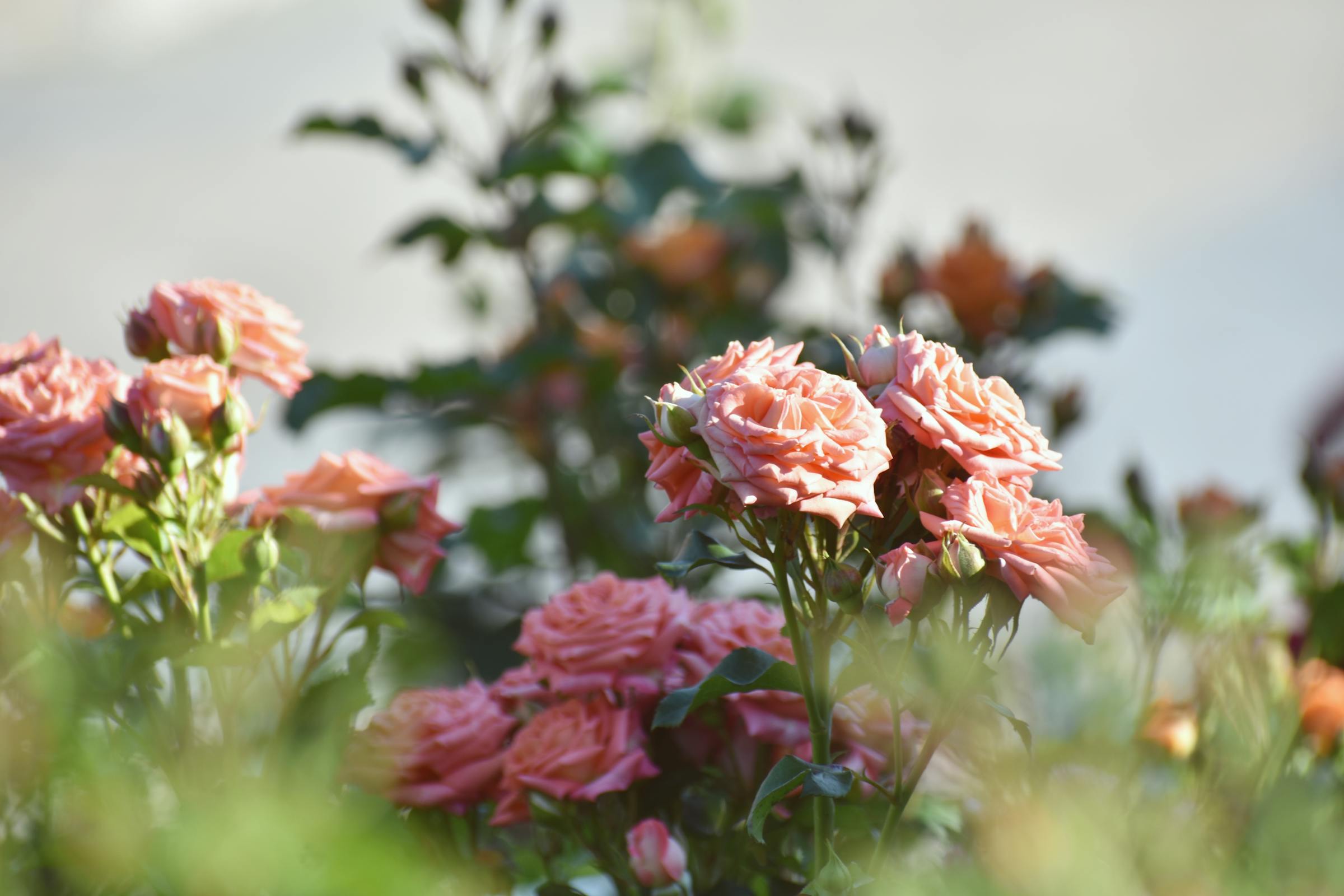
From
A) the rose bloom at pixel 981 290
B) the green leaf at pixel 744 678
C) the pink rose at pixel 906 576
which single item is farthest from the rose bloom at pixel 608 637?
the rose bloom at pixel 981 290

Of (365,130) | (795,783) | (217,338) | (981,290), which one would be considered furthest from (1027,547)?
(365,130)

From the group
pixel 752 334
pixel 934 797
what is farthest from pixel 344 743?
pixel 752 334

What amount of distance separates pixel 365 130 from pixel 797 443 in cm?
106

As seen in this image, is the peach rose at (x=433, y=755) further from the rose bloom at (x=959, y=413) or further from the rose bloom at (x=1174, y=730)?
the rose bloom at (x=1174, y=730)

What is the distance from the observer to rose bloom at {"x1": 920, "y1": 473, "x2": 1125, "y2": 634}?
494 millimetres

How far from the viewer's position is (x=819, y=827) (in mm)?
565

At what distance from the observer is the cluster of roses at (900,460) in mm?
503

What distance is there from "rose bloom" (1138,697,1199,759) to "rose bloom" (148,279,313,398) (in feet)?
2.17

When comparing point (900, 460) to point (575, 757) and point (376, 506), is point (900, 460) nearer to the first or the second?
point (575, 757)

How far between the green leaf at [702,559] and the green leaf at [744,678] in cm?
4

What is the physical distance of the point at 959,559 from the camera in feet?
1.64

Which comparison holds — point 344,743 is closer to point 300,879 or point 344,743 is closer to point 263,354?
point 263,354

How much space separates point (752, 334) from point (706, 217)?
0.18 metres

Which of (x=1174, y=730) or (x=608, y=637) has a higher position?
(x=608, y=637)
